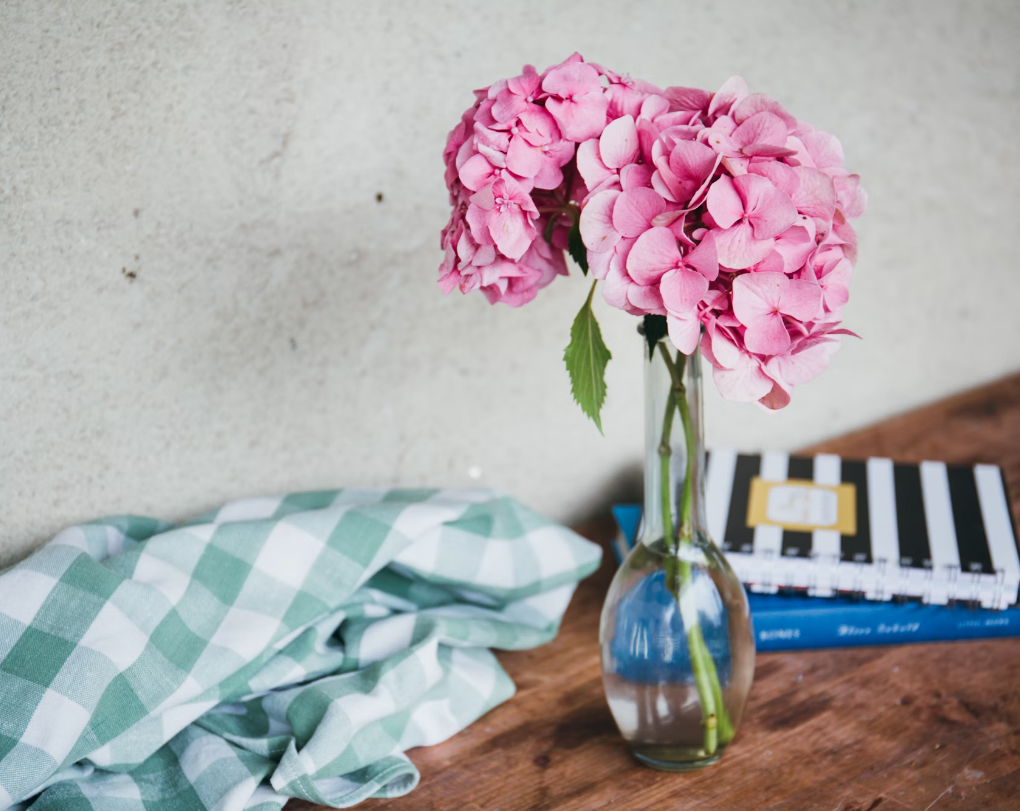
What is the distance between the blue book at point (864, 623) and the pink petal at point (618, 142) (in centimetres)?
44

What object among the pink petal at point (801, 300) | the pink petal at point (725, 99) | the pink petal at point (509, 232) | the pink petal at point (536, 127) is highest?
the pink petal at point (725, 99)

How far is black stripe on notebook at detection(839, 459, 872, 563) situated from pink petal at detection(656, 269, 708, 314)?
407 mm

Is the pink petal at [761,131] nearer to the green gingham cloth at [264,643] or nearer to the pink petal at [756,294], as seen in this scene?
the pink petal at [756,294]

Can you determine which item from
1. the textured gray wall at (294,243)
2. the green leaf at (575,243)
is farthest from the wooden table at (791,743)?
the green leaf at (575,243)

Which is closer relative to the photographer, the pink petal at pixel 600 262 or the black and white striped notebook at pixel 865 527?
the pink petal at pixel 600 262

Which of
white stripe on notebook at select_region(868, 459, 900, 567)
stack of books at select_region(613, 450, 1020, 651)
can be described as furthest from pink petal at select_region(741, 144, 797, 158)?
white stripe on notebook at select_region(868, 459, 900, 567)

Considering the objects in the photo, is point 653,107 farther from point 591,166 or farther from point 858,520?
point 858,520

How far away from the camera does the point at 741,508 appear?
87 centimetres

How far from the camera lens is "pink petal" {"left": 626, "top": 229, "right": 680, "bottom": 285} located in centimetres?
49

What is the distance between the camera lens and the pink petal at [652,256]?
0.49 m

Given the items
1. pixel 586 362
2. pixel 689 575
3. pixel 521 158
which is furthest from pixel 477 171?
pixel 689 575

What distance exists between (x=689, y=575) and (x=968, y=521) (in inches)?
14.8

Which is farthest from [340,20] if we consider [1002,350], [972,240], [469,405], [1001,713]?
[1002,350]

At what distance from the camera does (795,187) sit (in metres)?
0.48
